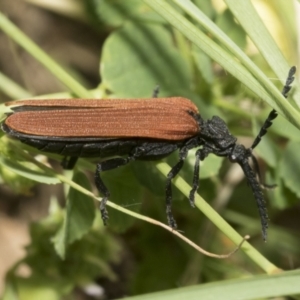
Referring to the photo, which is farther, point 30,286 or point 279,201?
point 30,286

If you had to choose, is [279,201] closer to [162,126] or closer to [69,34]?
[162,126]

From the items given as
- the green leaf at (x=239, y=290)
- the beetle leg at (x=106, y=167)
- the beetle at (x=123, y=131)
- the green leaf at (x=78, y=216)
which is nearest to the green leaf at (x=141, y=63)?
the beetle at (x=123, y=131)

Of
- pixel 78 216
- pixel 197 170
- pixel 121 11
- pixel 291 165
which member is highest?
pixel 121 11

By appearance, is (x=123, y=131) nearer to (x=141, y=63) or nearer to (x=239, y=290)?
(x=141, y=63)

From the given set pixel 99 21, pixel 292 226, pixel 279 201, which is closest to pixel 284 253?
pixel 292 226

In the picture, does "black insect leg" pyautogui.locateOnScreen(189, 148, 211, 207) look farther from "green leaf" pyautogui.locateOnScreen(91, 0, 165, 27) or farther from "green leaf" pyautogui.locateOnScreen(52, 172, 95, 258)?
"green leaf" pyautogui.locateOnScreen(91, 0, 165, 27)

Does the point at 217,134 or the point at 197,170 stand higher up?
the point at 217,134

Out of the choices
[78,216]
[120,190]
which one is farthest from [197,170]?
[78,216]
